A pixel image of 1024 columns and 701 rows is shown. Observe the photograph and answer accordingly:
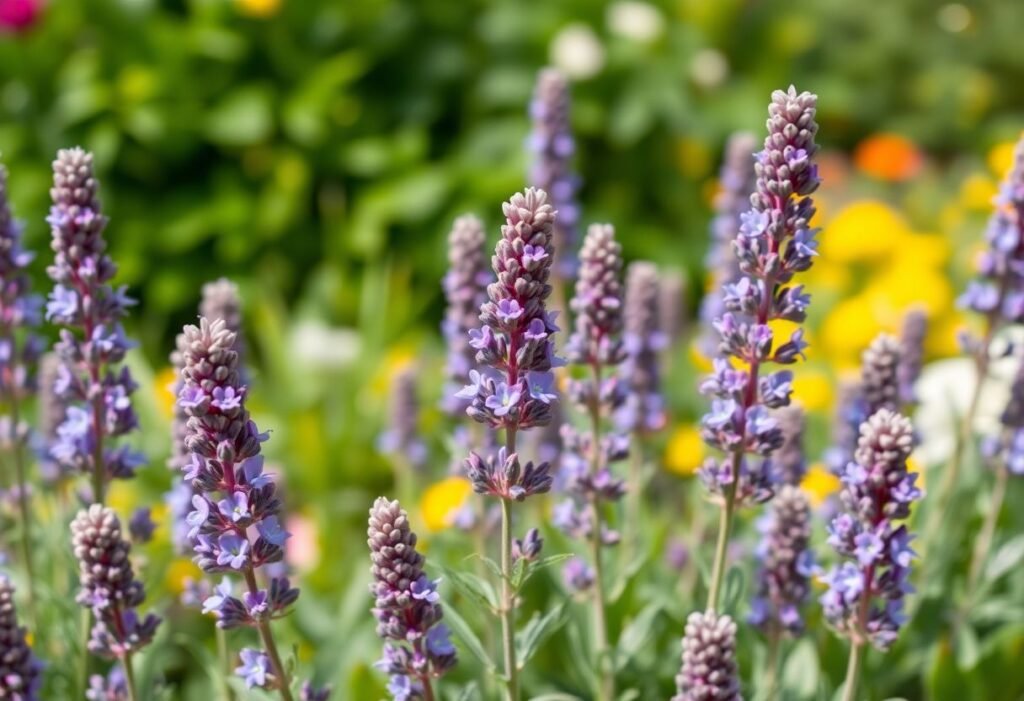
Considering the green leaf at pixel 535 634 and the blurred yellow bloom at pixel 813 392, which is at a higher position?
the blurred yellow bloom at pixel 813 392

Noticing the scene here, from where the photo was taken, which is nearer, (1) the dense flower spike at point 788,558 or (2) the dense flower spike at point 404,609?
(2) the dense flower spike at point 404,609

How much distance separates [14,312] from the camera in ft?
9.04

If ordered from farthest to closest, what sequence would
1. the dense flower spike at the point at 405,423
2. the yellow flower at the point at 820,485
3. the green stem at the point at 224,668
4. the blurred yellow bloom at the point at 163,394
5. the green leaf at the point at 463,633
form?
1. the blurred yellow bloom at the point at 163,394
2. the yellow flower at the point at 820,485
3. the dense flower spike at the point at 405,423
4. the green stem at the point at 224,668
5. the green leaf at the point at 463,633

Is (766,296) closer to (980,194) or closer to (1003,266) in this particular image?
(1003,266)

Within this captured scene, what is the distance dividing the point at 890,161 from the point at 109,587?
25.0 feet

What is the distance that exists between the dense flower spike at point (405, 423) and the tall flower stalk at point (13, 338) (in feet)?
4.19

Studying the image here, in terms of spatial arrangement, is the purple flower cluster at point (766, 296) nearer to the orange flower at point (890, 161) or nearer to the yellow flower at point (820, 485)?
the yellow flower at point (820, 485)

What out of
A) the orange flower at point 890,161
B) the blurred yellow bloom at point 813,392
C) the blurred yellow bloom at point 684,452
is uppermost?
the orange flower at point 890,161

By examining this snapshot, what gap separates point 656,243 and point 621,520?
4.54m

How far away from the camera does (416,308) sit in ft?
23.1

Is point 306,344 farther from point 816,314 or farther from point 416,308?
point 816,314

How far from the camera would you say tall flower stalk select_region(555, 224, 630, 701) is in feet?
8.57

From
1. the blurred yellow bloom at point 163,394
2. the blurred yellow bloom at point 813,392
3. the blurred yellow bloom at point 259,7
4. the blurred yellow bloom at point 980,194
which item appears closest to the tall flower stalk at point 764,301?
the blurred yellow bloom at point 813,392

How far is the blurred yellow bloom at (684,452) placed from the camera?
4.64 metres
